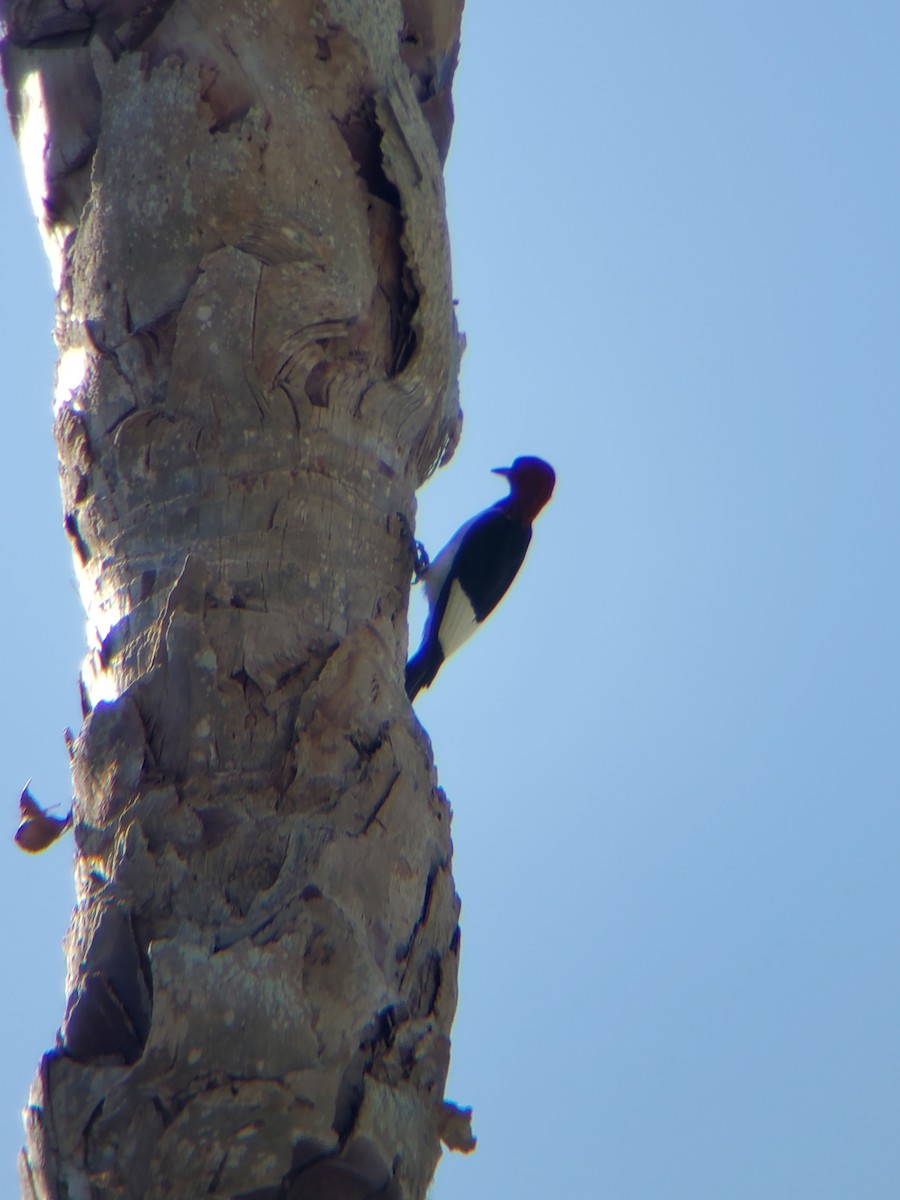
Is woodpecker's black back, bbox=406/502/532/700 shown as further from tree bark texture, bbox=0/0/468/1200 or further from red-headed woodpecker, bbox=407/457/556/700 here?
tree bark texture, bbox=0/0/468/1200

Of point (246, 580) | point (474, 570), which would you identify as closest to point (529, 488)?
point (474, 570)

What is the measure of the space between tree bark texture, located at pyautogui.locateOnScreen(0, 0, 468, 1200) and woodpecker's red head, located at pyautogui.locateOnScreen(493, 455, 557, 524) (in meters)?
2.71

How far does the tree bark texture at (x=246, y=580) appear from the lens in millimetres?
1578

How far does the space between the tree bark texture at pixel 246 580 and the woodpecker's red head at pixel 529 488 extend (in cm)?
271

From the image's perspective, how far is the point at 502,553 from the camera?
208 inches

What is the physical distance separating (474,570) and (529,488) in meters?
A: 0.51

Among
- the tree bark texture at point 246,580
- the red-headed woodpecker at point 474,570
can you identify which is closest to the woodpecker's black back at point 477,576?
the red-headed woodpecker at point 474,570

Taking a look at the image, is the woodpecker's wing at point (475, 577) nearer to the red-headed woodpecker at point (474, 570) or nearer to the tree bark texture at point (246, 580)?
the red-headed woodpecker at point (474, 570)

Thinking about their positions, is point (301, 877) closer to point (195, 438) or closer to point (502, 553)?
point (195, 438)

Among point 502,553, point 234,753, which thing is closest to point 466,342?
point 234,753

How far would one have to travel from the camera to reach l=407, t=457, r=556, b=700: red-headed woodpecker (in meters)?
5.06

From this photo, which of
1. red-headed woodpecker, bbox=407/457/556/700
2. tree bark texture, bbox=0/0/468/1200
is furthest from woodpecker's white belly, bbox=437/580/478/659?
tree bark texture, bbox=0/0/468/1200

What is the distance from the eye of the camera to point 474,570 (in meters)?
5.14

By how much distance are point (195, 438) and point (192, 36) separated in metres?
0.75
